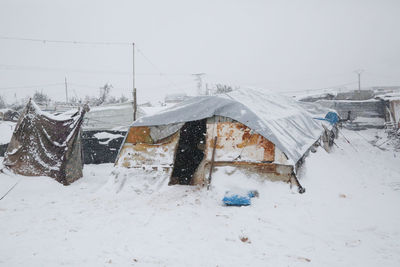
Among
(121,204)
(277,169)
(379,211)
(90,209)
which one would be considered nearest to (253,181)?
(277,169)

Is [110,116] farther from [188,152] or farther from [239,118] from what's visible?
[239,118]

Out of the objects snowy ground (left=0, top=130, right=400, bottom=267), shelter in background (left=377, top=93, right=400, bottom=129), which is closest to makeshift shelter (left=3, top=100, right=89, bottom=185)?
snowy ground (left=0, top=130, right=400, bottom=267)

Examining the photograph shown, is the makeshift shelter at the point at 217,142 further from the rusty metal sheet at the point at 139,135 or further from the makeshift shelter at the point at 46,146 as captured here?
the makeshift shelter at the point at 46,146

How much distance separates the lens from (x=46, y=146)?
8.66 metres

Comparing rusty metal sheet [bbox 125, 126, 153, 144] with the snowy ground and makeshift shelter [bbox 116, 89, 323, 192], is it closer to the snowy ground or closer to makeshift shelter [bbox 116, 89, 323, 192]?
makeshift shelter [bbox 116, 89, 323, 192]

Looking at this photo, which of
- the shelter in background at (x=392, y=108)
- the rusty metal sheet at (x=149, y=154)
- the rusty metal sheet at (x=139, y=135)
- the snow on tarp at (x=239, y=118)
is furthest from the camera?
the shelter in background at (x=392, y=108)

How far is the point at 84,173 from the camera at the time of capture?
968cm

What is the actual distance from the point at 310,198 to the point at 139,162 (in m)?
4.54

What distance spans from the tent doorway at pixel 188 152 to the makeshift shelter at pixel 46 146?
11.5 feet

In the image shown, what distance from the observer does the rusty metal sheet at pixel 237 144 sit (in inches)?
255

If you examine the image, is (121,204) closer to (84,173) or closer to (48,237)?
(48,237)

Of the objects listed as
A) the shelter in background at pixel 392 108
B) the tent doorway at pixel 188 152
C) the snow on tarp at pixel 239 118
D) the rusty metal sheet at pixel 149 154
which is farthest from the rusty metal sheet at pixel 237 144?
the shelter in background at pixel 392 108

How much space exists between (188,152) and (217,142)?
1.75 metres

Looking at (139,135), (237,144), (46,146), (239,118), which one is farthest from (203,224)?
(46,146)
